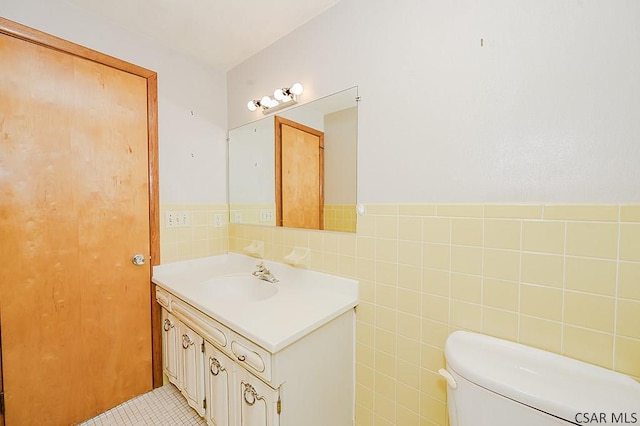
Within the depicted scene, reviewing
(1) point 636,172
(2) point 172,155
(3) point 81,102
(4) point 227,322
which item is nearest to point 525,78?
(1) point 636,172

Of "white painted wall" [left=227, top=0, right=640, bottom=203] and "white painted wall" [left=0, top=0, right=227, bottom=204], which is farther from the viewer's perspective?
"white painted wall" [left=0, top=0, right=227, bottom=204]

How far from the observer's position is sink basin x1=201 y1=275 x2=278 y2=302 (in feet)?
5.19

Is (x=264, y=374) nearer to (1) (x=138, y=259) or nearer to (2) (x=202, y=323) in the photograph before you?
(2) (x=202, y=323)

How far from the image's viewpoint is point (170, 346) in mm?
1608

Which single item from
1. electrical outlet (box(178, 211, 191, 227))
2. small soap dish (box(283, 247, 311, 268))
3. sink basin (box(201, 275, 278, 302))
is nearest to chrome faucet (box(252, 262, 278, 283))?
sink basin (box(201, 275, 278, 302))

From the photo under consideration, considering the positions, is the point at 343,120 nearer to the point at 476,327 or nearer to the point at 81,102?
the point at 476,327

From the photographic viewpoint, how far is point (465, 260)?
0.99m

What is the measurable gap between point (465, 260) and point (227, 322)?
3.42 ft

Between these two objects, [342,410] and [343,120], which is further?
[343,120]

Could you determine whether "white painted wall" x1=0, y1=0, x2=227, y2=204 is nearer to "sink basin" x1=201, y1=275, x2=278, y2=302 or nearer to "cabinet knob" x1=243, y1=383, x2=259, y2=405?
"sink basin" x1=201, y1=275, x2=278, y2=302

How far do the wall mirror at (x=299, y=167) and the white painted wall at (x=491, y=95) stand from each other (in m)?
0.10

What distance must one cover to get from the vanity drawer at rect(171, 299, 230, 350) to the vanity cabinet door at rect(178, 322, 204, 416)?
0.23 feet

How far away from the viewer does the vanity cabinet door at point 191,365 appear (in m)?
1.33

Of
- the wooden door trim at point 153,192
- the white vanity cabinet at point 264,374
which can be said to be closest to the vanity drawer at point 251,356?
the white vanity cabinet at point 264,374
